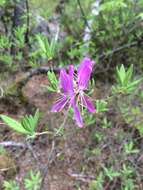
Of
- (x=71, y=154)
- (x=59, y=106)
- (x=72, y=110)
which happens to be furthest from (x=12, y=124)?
(x=71, y=154)

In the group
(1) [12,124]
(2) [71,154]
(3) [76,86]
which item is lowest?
(2) [71,154]

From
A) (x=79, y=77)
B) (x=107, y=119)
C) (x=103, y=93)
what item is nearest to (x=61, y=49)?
(x=103, y=93)

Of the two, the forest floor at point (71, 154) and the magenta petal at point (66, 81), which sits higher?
the magenta petal at point (66, 81)

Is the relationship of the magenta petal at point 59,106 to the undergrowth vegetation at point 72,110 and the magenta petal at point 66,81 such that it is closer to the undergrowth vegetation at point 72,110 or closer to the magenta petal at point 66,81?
the magenta petal at point 66,81

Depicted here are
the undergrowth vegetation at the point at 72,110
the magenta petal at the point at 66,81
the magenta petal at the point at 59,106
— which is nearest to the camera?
the magenta petal at the point at 66,81

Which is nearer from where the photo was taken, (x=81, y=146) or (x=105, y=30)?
(x=81, y=146)

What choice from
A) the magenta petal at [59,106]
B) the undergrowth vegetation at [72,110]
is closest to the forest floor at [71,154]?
the undergrowth vegetation at [72,110]

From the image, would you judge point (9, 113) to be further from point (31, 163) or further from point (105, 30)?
point (105, 30)

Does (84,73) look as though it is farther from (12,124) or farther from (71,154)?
(71,154)

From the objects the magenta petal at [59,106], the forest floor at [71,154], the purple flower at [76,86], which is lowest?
the forest floor at [71,154]

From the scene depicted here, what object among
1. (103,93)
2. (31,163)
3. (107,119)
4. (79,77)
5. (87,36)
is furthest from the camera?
(87,36)

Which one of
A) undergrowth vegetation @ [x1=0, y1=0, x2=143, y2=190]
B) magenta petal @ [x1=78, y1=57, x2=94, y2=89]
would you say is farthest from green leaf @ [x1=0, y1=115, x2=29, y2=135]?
undergrowth vegetation @ [x1=0, y1=0, x2=143, y2=190]
